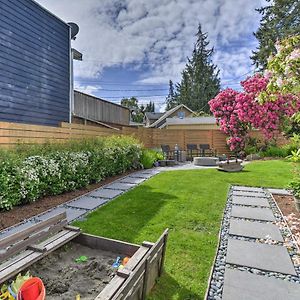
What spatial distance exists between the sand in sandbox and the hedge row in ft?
7.55

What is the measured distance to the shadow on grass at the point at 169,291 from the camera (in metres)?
2.14

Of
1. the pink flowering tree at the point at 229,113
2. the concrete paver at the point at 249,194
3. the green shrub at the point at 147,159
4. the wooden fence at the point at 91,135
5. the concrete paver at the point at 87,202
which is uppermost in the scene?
the pink flowering tree at the point at 229,113

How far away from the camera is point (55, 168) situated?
5.40 metres

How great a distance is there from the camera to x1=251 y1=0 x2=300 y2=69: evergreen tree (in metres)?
19.1

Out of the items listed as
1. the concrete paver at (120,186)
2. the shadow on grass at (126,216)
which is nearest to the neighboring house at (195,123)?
the concrete paver at (120,186)

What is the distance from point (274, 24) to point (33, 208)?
22875mm

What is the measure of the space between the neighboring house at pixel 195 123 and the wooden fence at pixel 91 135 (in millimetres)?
4137

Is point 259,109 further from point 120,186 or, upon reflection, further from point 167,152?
point 120,186

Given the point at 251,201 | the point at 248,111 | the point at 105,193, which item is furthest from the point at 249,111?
the point at 105,193

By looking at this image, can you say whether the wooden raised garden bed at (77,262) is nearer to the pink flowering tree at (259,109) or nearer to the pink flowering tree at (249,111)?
the pink flowering tree at (249,111)

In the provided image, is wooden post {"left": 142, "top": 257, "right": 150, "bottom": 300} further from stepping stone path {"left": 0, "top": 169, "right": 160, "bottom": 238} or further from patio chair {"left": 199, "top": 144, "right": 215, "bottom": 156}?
patio chair {"left": 199, "top": 144, "right": 215, "bottom": 156}

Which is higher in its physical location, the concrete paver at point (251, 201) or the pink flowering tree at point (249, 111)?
the pink flowering tree at point (249, 111)

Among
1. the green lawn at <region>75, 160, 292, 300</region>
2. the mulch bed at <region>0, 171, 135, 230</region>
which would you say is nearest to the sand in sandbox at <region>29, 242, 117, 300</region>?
the green lawn at <region>75, 160, 292, 300</region>

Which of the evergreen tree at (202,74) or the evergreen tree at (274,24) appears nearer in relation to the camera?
the evergreen tree at (274,24)
